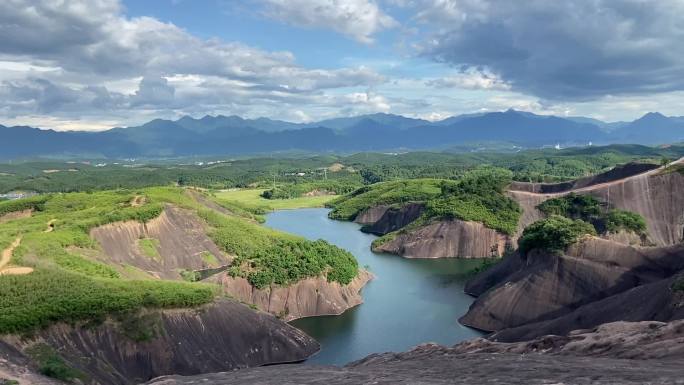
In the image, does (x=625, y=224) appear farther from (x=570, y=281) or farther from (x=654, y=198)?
(x=570, y=281)

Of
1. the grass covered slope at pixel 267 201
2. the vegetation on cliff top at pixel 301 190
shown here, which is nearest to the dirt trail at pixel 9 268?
the grass covered slope at pixel 267 201

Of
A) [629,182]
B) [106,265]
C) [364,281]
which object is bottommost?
[364,281]

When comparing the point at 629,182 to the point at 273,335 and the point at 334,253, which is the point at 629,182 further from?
the point at 273,335

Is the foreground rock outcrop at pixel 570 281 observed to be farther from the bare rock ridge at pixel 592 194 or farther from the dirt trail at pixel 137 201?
the dirt trail at pixel 137 201

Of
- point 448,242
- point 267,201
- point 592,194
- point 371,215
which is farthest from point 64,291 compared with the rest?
point 267,201

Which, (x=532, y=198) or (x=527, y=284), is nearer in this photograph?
(x=527, y=284)

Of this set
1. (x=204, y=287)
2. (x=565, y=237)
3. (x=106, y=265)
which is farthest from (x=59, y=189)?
(x=565, y=237)

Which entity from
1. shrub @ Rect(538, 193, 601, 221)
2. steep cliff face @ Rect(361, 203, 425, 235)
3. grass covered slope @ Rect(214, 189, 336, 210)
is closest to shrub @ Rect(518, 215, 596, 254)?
shrub @ Rect(538, 193, 601, 221)
